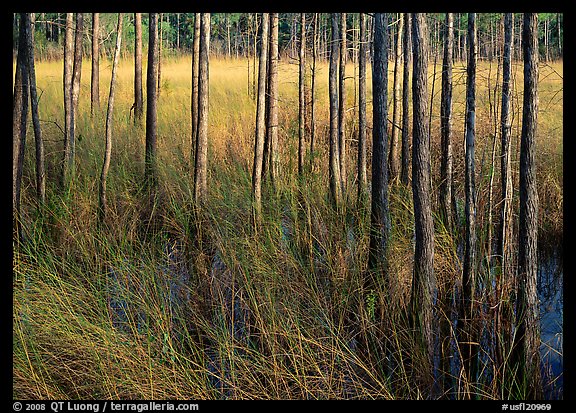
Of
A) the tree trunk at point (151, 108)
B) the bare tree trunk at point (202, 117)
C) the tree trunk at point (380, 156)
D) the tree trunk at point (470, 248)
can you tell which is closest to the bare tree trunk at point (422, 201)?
the tree trunk at point (470, 248)

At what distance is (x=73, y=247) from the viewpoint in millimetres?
7750

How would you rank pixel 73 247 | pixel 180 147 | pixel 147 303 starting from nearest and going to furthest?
pixel 147 303 < pixel 73 247 < pixel 180 147

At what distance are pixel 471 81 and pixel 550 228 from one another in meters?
3.21

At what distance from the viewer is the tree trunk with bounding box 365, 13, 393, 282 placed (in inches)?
252

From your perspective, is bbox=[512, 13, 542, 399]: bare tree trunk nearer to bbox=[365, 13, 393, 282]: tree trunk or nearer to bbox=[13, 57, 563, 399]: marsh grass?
bbox=[13, 57, 563, 399]: marsh grass

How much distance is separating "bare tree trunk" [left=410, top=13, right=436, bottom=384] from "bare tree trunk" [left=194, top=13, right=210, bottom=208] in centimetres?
435

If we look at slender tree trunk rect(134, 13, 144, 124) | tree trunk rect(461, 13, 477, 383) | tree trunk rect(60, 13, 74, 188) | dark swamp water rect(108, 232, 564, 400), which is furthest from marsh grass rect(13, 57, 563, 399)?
slender tree trunk rect(134, 13, 144, 124)

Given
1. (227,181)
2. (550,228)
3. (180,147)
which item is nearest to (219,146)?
(180,147)

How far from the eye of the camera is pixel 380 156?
6543 millimetres

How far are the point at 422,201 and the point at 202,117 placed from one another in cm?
470

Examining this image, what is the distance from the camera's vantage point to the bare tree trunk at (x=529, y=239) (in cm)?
513

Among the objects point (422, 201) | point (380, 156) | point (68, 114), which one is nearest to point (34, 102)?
point (68, 114)

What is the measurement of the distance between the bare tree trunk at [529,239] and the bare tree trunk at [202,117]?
5136 millimetres

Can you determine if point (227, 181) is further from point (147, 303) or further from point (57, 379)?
point (57, 379)
